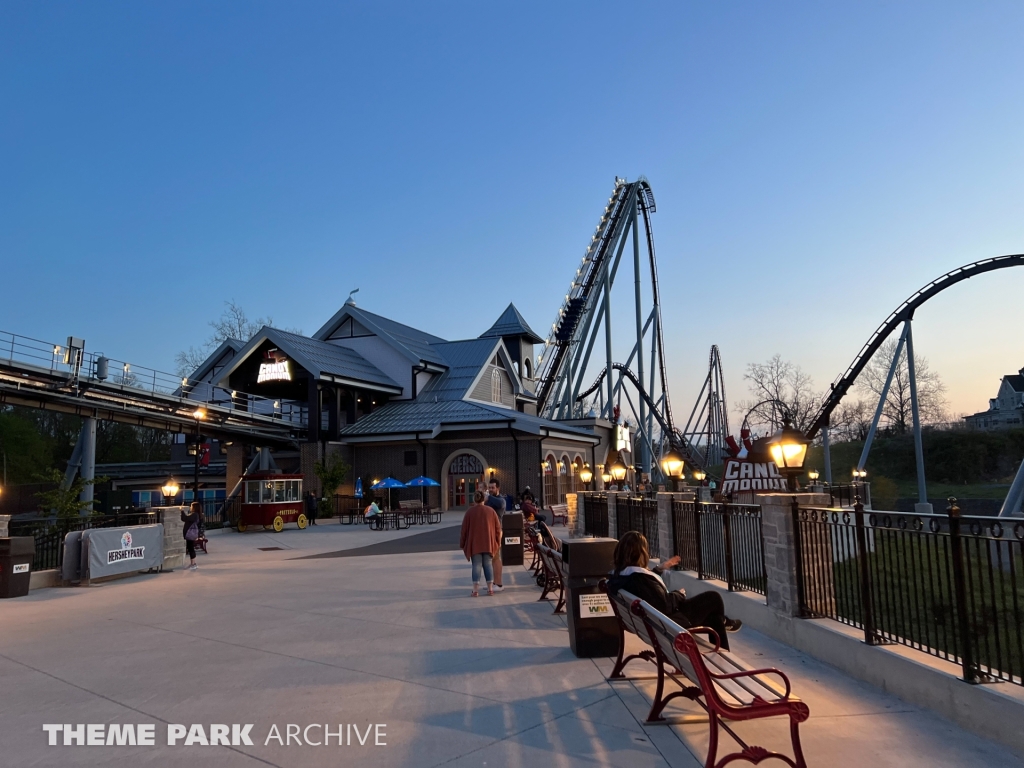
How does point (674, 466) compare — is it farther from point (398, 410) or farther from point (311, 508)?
point (398, 410)

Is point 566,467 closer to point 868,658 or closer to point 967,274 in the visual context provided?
point 967,274

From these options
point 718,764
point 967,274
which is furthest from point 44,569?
point 967,274

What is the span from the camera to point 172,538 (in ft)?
55.5

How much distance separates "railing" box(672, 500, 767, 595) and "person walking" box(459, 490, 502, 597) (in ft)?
9.47

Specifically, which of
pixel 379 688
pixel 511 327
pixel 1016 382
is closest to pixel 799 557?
pixel 379 688

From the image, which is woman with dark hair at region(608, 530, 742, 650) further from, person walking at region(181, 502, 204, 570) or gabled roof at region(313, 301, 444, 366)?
gabled roof at region(313, 301, 444, 366)

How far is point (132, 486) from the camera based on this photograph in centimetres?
4972

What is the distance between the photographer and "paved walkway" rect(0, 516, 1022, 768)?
4809 mm

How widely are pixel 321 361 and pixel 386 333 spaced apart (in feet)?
21.2

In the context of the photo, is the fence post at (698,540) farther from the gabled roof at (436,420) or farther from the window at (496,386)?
the window at (496,386)

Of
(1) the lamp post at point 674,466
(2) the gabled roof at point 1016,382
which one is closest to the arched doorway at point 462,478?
(1) the lamp post at point 674,466

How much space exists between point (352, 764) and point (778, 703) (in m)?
2.68

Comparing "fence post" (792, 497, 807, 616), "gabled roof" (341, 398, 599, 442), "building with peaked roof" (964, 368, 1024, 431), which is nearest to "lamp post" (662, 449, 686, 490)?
"fence post" (792, 497, 807, 616)

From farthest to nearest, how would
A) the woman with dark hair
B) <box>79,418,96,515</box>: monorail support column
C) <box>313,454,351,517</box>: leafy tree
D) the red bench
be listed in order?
<box>313,454,351,517</box>: leafy tree
<box>79,418,96,515</box>: monorail support column
the woman with dark hair
the red bench
